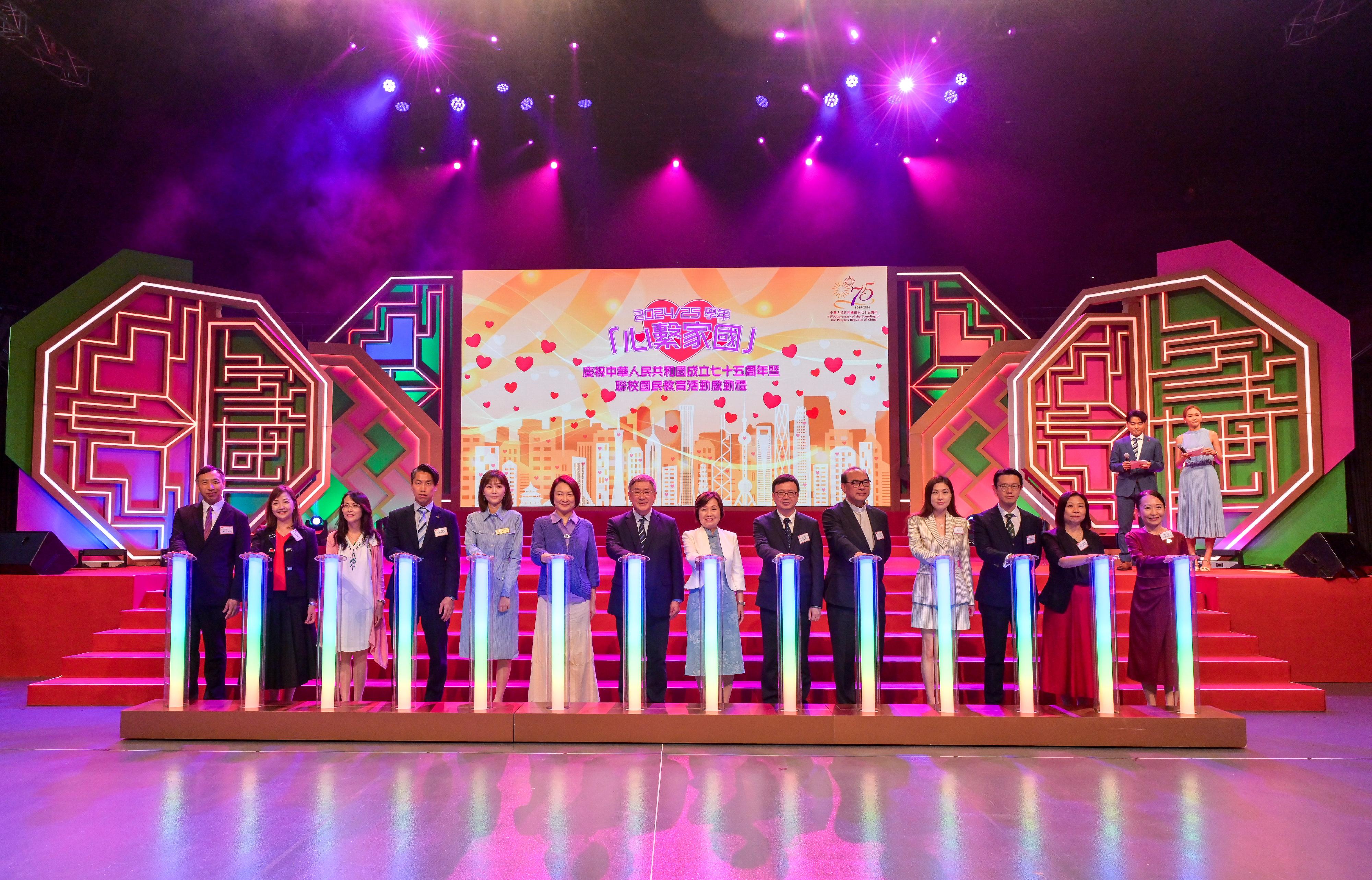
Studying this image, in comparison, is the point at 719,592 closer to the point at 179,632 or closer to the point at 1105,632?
the point at 1105,632

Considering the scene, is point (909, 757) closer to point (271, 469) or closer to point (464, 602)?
point (464, 602)

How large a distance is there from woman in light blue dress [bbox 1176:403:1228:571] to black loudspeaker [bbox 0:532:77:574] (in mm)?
8758

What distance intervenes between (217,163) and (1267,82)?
10.3 metres

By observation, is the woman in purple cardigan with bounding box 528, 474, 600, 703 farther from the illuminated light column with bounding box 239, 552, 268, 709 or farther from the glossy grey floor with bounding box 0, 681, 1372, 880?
the illuminated light column with bounding box 239, 552, 268, 709

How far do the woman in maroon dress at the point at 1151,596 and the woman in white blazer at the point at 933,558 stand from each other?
3.00 feet

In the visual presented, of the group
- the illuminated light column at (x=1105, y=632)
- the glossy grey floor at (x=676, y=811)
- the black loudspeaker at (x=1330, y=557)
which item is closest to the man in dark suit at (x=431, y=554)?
the glossy grey floor at (x=676, y=811)

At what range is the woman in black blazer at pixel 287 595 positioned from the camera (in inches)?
181

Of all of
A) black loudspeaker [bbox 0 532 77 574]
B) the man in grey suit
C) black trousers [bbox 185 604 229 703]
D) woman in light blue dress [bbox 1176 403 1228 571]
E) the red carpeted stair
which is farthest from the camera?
woman in light blue dress [bbox 1176 403 1228 571]

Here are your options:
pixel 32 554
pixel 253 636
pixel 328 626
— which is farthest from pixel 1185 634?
pixel 32 554

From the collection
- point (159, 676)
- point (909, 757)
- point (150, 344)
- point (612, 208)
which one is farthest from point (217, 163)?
point (909, 757)

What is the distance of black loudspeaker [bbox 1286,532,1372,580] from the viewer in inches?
239

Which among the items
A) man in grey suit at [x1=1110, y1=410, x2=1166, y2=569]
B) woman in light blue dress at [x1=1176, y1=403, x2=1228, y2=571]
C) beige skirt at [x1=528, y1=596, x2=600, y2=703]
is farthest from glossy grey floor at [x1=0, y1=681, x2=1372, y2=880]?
woman in light blue dress at [x1=1176, y1=403, x2=1228, y2=571]

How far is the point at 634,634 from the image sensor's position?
4191mm

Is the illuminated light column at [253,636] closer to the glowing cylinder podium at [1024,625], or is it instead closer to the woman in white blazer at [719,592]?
the woman in white blazer at [719,592]
